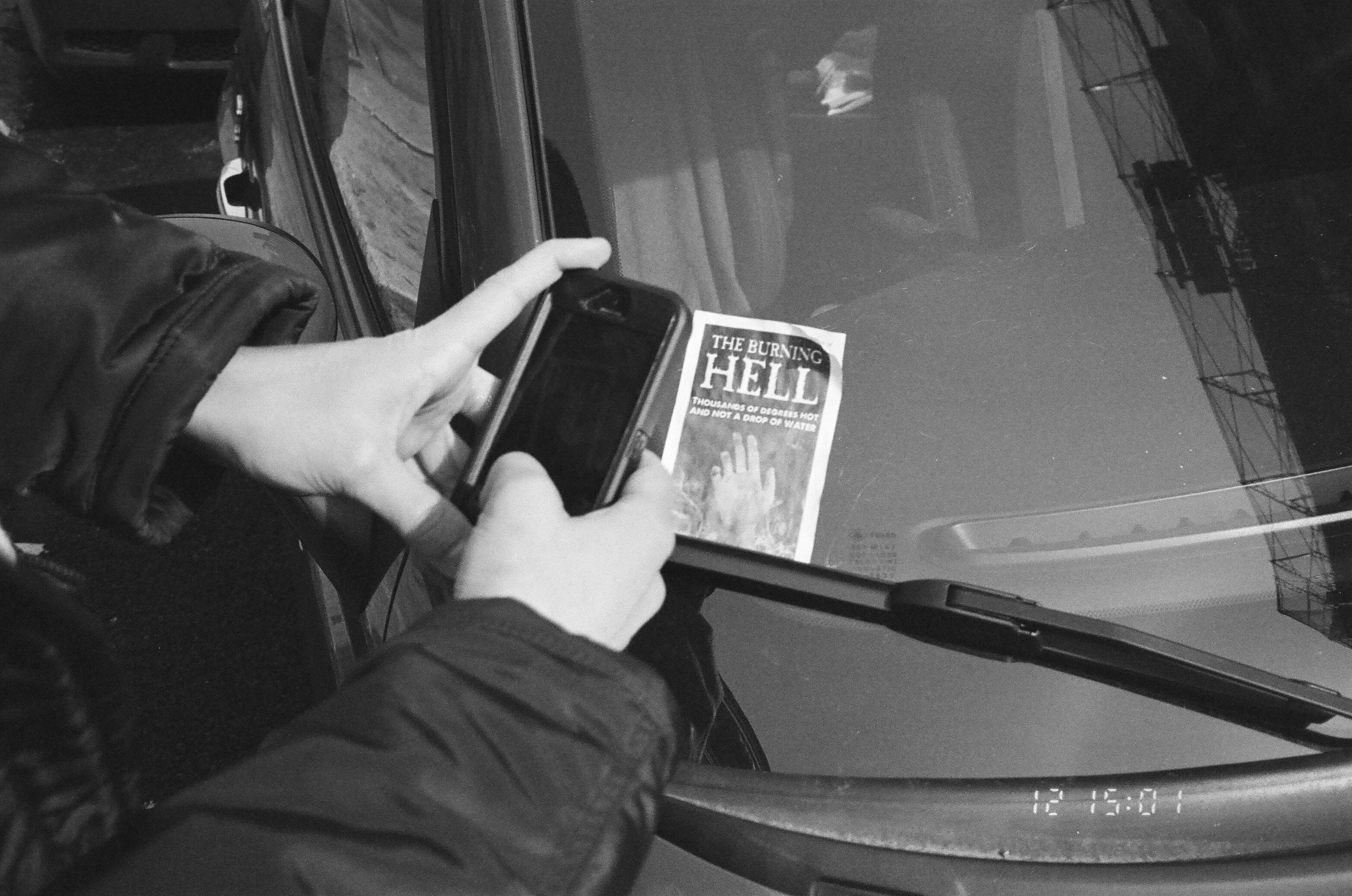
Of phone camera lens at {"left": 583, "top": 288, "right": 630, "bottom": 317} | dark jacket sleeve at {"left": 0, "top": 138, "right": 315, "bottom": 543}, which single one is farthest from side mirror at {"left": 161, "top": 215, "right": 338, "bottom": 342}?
phone camera lens at {"left": 583, "top": 288, "right": 630, "bottom": 317}

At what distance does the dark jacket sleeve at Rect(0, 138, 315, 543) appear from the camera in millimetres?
1165

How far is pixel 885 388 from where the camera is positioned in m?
1.31

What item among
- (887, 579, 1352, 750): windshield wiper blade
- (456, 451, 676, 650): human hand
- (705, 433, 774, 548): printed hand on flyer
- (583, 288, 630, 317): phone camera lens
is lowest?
(887, 579, 1352, 750): windshield wiper blade

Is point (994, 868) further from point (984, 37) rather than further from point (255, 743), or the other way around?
point (255, 743)

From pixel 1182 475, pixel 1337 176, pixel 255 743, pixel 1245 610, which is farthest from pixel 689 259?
pixel 255 743

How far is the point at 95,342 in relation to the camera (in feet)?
3.82

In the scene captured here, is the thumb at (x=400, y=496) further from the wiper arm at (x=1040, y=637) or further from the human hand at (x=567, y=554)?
the wiper arm at (x=1040, y=637)

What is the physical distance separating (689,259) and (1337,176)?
2.92ft

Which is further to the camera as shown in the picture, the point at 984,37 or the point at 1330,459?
the point at 984,37

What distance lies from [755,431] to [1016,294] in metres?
0.40

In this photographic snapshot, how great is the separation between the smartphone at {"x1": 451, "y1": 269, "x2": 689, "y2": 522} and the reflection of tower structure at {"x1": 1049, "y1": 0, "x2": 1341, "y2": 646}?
67cm

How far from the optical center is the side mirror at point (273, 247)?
1.46m
